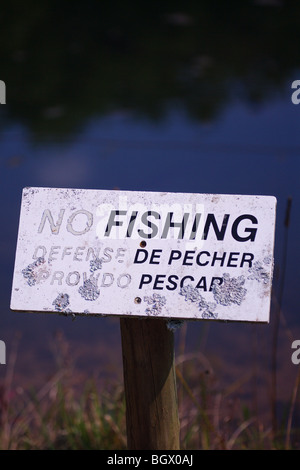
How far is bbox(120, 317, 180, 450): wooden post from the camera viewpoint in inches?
64.6

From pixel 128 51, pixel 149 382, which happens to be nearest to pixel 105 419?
pixel 149 382

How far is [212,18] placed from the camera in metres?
3.91

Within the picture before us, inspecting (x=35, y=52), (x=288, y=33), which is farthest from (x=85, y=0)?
(x=288, y=33)

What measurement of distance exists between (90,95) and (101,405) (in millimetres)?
1953

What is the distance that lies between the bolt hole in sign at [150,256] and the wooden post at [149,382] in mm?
174

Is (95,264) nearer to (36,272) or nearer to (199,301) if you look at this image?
(36,272)

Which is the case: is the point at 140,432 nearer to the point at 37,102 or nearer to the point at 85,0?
the point at 37,102

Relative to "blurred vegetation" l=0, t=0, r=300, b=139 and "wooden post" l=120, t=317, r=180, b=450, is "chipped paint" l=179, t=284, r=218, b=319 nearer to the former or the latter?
"wooden post" l=120, t=317, r=180, b=450

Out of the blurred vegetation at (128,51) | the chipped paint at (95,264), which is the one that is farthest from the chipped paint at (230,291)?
the blurred vegetation at (128,51)

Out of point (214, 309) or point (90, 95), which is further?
point (90, 95)

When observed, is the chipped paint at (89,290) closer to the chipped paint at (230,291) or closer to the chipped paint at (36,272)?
the chipped paint at (36,272)

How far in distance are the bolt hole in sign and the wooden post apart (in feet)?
0.57

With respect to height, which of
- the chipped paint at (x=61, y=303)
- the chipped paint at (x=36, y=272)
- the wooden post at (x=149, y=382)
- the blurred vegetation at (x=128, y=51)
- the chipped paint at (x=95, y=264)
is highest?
the blurred vegetation at (x=128, y=51)

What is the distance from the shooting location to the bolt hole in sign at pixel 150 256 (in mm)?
1473
